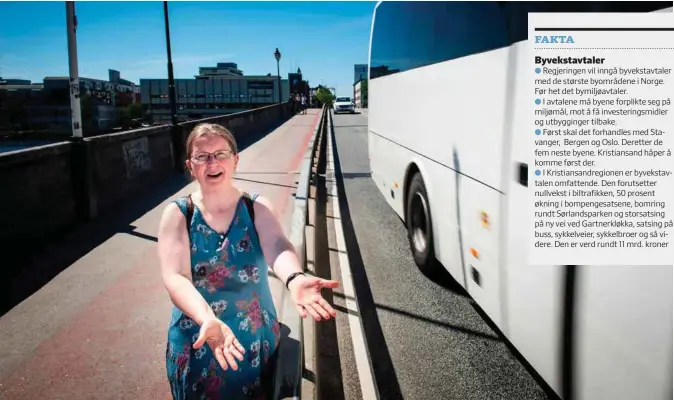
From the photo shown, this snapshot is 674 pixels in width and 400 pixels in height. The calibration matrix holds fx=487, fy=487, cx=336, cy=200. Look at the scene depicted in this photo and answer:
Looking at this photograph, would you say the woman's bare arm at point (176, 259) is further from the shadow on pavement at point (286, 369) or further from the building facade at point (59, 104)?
the building facade at point (59, 104)

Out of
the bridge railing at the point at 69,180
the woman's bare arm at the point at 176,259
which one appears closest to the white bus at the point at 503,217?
the woman's bare arm at the point at 176,259

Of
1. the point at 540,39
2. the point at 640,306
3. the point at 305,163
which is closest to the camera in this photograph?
the point at 640,306

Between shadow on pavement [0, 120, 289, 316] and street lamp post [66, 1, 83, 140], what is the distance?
1524 millimetres

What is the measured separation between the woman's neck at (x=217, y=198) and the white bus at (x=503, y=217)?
188 centimetres

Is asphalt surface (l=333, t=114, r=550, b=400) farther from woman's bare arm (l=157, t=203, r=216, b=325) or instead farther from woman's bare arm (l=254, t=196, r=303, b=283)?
woman's bare arm (l=157, t=203, r=216, b=325)

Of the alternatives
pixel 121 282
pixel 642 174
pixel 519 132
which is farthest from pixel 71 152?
pixel 642 174

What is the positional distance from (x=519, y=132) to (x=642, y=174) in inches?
40.5

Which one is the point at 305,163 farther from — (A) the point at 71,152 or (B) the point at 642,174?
(B) the point at 642,174

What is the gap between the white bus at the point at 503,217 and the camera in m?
2.37

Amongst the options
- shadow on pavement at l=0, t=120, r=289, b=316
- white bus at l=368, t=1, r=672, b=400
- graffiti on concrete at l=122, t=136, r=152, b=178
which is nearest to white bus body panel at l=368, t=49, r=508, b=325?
white bus at l=368, t=1, r=672, b=400

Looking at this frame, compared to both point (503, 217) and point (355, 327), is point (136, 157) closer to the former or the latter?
point (355, 327)

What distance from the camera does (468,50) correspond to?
451 cm

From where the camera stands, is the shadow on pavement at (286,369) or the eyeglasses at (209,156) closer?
the eyeglasses at (209,156)

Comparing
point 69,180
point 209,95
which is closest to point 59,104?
point 209,95
